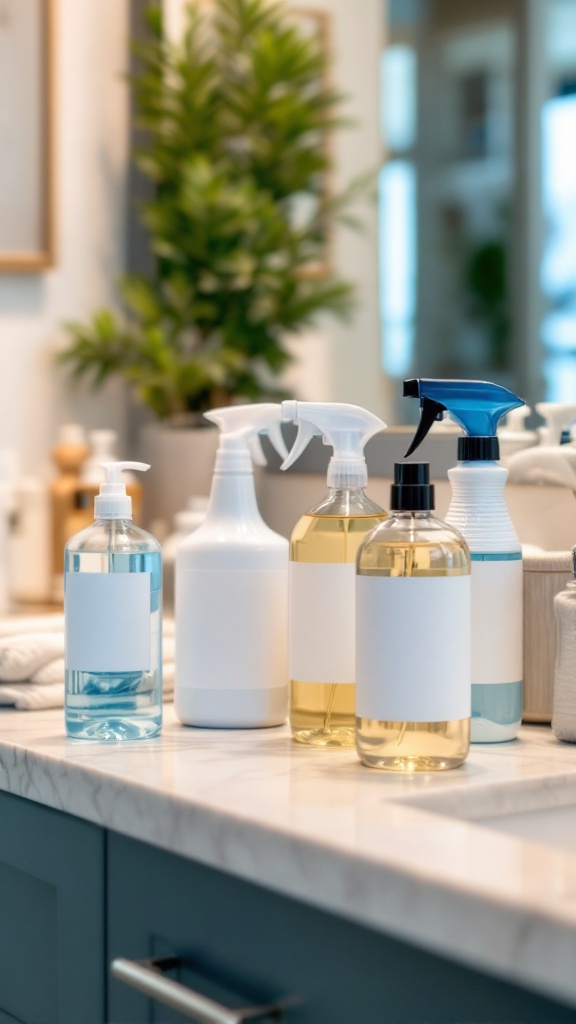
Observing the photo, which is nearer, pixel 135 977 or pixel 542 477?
pixel 135 977

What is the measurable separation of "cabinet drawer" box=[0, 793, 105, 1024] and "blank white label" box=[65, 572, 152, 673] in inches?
4.3

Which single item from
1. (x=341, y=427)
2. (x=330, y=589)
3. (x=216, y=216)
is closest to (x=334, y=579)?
(x=330, y=589)

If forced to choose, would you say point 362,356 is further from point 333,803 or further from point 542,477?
point 333,803

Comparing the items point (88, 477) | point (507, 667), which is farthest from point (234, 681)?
point (88, 477)

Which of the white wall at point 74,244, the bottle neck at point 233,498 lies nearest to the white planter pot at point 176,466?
the white wall at point 74,244

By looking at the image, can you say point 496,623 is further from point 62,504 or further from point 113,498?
point 62,504

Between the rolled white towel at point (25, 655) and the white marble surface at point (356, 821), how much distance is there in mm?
96

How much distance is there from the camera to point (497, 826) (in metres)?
0.80

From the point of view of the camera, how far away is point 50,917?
87cm

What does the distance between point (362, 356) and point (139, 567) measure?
1546mm

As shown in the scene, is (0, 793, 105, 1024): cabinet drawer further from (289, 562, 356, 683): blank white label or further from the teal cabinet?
(289, 562, 356, 683): blank white label

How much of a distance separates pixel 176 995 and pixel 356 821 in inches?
5.1

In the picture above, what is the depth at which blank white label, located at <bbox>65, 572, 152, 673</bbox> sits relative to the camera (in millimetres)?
929

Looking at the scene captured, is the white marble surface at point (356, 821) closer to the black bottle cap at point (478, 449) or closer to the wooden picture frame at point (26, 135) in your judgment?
the black bottle cap at point (478, 449)
